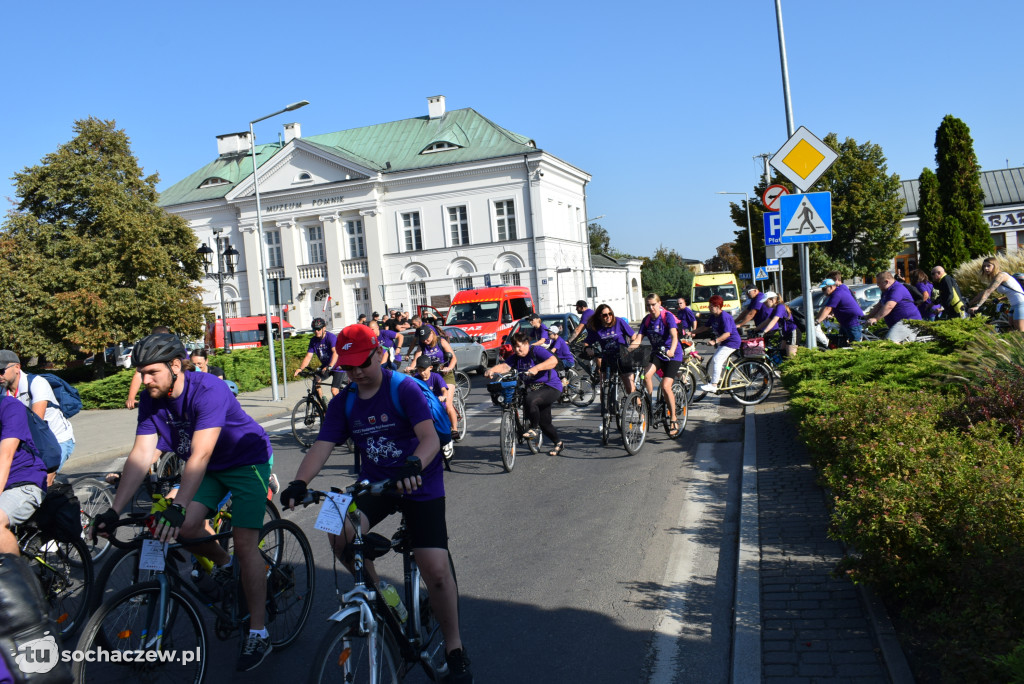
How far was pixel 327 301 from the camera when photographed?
177 ft

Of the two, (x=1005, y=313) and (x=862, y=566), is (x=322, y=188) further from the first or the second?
(x=862, y=566)

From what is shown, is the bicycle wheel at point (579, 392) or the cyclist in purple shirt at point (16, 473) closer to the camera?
the cyclist in purple shirt at point (16, 473)

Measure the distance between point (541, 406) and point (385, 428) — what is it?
20.5 ft

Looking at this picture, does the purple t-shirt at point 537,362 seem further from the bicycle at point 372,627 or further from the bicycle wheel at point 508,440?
the bicycle at point 372,627

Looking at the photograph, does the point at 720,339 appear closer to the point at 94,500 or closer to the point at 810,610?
the point at 810,610

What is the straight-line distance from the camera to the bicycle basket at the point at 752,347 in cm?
1369

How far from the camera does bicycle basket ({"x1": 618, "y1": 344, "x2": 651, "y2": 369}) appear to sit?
34.9ft

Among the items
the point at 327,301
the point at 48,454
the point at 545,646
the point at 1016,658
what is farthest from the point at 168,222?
the point at 1016,658

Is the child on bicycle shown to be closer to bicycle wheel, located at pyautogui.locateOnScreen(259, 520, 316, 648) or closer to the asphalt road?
the asphalt road

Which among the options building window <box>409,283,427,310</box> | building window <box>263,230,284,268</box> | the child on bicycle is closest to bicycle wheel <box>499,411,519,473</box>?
the child on bicycle

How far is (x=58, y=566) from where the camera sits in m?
5.30

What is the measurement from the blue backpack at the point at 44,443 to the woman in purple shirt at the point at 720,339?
966 cm

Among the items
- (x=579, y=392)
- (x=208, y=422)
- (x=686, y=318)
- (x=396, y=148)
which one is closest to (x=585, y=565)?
(x=208, y=422)

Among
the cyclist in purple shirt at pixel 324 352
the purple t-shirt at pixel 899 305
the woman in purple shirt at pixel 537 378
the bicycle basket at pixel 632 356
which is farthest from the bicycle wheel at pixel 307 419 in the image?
→ the purple t-shirt at pixel 899 305
